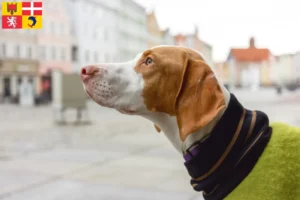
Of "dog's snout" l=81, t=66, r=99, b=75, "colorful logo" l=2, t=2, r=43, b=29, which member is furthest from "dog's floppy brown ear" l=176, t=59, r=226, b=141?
"colorful logo" l=2, t=2, r=43, b=29

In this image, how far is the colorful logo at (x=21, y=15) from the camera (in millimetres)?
2703

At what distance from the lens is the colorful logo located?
2703 mm

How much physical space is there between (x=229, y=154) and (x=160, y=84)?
48 cm

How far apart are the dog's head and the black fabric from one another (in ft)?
0.42

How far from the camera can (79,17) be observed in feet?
110

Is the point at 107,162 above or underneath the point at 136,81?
underneath

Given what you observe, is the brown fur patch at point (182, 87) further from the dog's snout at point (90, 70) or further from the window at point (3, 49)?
the window at point (3, 49)

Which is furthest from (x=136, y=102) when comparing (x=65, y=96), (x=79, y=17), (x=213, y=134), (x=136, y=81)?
(x=79, y=17)

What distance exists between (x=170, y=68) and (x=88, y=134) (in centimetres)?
721

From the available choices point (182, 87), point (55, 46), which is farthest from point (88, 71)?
point (55, 46)

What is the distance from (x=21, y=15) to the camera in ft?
8.94

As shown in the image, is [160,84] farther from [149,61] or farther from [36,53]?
[36,53]

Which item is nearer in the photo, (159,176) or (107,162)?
(159,176)

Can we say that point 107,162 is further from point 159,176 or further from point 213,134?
point 213,134
